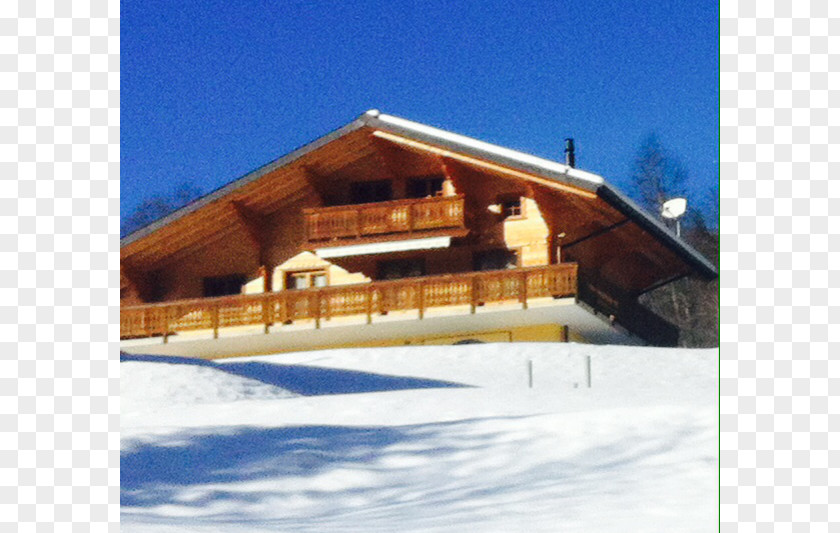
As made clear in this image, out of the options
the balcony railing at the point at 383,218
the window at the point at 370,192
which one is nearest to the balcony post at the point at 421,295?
the balcony railing at the point at 383,218

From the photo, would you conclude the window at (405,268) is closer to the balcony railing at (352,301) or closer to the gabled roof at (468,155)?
the balcony railing at (352,301)

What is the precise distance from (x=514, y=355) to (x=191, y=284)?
452 inches

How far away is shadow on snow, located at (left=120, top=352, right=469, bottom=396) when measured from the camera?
49.1ft

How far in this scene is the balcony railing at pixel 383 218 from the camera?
2566 cm

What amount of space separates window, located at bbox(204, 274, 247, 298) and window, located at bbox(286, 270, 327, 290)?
1086mm

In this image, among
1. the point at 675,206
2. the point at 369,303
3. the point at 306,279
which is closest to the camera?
the point at 675,206

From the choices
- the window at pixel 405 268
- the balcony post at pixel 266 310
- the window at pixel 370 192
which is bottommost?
the balcony post at pixel 266 310

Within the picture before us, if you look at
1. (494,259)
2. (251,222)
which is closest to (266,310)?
(251,222)

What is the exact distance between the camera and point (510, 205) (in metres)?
26.6

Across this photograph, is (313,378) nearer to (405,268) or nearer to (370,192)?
(405,268)

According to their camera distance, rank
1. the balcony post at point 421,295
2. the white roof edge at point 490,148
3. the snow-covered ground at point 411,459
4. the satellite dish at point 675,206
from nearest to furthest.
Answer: the snow-covered ground at point 411,459, the satellite dish at point 675,206, the white roof edge at point 490,148, the balcony post at point 421,295

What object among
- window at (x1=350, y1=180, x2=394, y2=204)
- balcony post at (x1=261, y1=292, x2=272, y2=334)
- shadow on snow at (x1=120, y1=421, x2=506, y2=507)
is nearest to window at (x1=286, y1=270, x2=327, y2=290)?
window at (x1=350, y1=180, x2=394, y2=204)

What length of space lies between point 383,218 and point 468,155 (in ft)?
8.33

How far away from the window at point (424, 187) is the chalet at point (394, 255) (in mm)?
23
